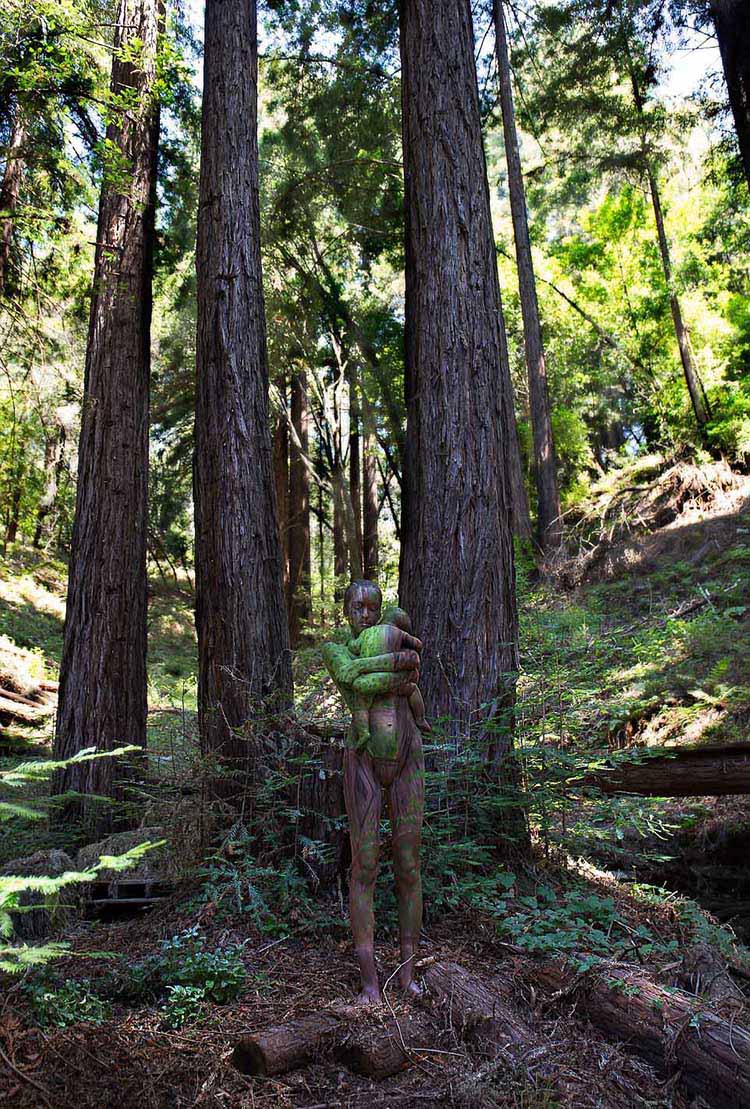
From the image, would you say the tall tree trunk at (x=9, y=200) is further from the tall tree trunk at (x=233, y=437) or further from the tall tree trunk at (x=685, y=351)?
the tall tree trunk at (x=685, y=351)

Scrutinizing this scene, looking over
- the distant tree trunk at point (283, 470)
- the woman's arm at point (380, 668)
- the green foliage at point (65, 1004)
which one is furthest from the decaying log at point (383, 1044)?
the distant tree trunk at point (283, 470)

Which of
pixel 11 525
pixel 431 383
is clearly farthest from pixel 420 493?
pixel 11 525

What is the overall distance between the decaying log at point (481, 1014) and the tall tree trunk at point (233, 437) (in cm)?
229

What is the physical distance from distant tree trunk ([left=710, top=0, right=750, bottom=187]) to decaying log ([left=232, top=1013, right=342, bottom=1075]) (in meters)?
9.47

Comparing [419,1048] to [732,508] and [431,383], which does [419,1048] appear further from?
[732,508]

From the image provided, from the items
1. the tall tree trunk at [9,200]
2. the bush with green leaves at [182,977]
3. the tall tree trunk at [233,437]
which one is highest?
the tall tree trunk at [9,200]

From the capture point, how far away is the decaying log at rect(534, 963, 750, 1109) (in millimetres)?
3502

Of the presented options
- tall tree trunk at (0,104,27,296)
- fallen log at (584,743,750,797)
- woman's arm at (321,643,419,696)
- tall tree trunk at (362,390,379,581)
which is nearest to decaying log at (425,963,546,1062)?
woman's arm at (321,643,419,696)

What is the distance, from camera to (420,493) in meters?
6.84

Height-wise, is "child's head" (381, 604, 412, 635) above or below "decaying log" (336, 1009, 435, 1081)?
above

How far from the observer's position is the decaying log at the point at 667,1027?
3.50 metres

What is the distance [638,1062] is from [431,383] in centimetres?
498

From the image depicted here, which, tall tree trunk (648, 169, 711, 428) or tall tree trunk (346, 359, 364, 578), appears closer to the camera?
tall tree trunk (648, 169, 711, 428)

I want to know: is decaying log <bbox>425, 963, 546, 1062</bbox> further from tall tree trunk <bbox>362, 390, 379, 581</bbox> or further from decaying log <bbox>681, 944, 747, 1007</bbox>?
tall tree trunk <bbox>362, 390, 379, 581</bbox>
